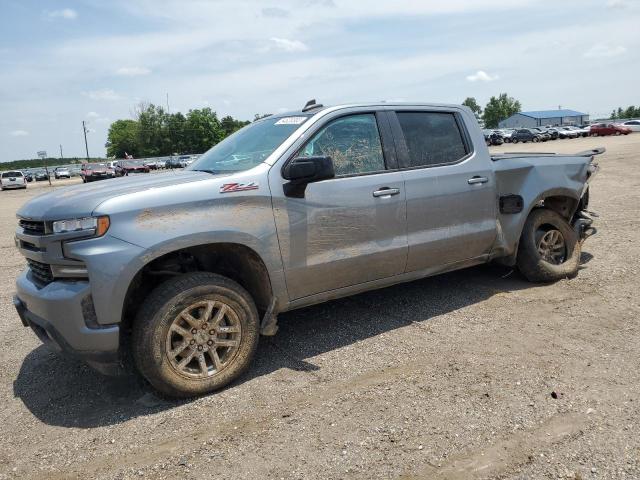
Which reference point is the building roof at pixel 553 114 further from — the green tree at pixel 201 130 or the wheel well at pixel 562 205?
the wheel well at pixel 562 205

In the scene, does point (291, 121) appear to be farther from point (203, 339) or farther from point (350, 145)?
point (203, 339)

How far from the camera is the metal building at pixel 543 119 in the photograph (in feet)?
404

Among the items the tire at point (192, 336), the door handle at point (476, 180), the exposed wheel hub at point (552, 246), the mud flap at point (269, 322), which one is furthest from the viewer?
the exposed wheel hub at point (552, 246)

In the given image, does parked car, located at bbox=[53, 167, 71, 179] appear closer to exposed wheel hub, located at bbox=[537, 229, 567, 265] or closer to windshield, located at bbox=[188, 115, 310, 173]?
windshield, located at bbox=[188, 115, 310, 173]

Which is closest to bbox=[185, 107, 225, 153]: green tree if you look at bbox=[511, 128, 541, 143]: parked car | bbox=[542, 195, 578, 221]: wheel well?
bbox=[511, 128, 541, 143]: parked car

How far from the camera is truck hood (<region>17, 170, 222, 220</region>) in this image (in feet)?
10.8

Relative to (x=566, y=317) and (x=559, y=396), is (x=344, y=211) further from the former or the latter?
(x=566, y=317)

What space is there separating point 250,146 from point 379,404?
7.39 feet

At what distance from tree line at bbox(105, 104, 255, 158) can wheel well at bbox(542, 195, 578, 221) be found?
10529cm

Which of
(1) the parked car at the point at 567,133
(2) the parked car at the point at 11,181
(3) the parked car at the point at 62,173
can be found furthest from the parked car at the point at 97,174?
(1) the parked car at the point at 567,133

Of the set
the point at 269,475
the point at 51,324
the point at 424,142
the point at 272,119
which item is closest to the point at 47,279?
the point at 51,324

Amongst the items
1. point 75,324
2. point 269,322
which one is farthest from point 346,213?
point 75,324

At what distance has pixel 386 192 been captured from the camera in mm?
4336

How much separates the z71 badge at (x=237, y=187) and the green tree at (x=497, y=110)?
133840 millimetres
